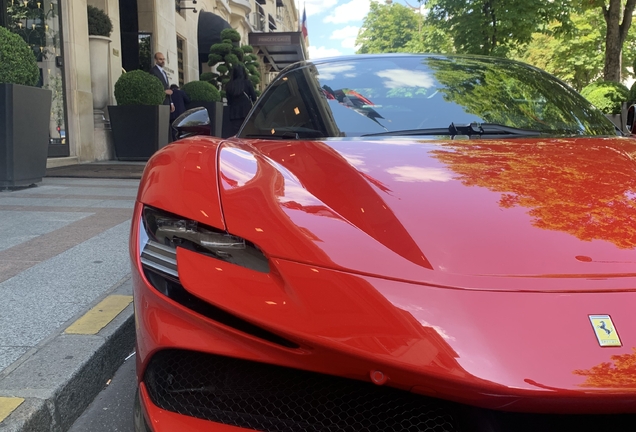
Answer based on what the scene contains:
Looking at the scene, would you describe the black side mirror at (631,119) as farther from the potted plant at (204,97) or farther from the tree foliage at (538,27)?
the tree foliage at (538,27)

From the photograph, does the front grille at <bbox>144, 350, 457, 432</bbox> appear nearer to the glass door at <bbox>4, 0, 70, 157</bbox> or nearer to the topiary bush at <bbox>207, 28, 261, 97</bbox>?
the glass door at <bbox>4, 0, 70, 157</bbox>

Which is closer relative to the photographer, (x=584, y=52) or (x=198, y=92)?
(x=198, y=92)

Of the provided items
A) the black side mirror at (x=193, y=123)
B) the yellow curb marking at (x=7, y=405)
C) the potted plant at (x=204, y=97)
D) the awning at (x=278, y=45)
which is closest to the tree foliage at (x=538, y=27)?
the awning at (x=278, y=45)

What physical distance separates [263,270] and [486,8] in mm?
19089

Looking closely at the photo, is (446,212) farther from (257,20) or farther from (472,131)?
(257,20)

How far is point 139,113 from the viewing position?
9.95 m

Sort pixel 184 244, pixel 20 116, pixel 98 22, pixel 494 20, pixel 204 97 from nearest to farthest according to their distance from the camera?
pixel 184 244
pixel 20 116
pixel 98 22
pixel 204 97
pixel 494 20

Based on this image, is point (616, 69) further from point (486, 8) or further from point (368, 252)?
point (368, 252)

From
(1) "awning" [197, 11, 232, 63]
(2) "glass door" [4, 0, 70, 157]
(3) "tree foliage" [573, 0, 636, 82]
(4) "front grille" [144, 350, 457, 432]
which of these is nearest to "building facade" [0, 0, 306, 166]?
(2) "glass door" [4, 0, 70, 157]

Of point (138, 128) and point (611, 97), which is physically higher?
point (611, 97)

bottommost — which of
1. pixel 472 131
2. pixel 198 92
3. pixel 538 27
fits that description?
pixel 472 131

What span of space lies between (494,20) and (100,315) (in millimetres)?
18053

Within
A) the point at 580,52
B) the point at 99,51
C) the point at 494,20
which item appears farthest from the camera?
the point at 580,52

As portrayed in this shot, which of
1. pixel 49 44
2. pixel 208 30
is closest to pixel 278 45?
pixel 208 30
